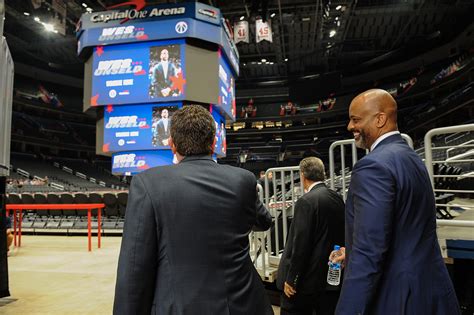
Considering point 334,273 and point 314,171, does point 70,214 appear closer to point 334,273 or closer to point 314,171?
point 314,171

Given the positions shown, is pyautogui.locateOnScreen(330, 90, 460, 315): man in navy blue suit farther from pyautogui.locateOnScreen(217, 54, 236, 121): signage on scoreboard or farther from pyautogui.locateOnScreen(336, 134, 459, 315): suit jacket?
pyautogui.locateOnScreen(217, 54, 236, 121): signage on scoreboard

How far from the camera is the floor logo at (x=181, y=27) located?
905 cm

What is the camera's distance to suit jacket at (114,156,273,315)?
1.23 metres

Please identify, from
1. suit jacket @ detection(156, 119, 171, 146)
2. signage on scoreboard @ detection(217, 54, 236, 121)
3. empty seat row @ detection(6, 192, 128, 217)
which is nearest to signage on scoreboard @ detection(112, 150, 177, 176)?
suit jacket @ detection(156, 119, 171, 146)

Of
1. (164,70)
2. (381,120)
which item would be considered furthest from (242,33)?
(381,120)

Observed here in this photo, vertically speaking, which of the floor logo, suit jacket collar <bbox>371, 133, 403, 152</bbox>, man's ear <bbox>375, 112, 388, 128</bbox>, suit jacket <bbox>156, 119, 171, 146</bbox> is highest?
the floor logo

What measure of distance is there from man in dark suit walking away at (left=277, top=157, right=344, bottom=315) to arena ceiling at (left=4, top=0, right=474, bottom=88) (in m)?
10.7

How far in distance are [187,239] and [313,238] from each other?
1.25 meters

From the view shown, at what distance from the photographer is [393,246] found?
1.23m

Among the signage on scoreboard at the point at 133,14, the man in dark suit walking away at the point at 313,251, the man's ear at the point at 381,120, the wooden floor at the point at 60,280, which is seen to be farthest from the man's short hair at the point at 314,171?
the signage on scoreboard at the point at 133,14

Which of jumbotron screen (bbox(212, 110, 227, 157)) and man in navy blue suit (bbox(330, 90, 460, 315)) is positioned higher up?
jumbotron screen (bbox(212, 110, 227, 157))

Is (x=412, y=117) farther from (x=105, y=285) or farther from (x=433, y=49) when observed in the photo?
(x=105, y=285)

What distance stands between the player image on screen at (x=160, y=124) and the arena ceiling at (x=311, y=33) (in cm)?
527

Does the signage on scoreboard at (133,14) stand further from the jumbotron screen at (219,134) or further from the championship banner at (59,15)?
the championship banner at (59,15)
